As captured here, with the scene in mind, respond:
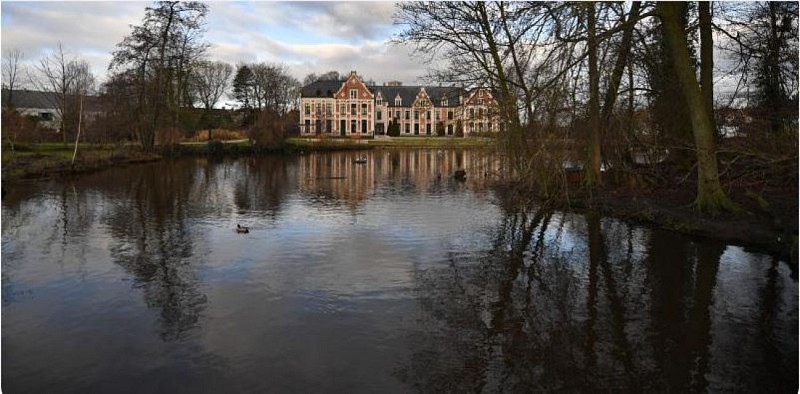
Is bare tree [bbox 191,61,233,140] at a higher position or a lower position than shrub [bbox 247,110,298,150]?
higher

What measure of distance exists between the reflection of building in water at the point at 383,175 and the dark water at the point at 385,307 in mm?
6266

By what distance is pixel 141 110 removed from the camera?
42.0m

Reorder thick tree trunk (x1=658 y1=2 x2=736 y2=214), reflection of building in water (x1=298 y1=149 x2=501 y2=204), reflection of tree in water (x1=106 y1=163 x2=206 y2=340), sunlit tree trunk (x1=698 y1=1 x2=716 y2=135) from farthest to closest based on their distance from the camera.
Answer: reflection of building in water (x1=298 y1=149 x2=501 y2=204), sunlit tree trunk (x1=698 y1=1 x2=716 y2=135), thick tree trunk (x1=658 y1=2 x2=736 y2=214), reflection of tree in water (x1=106 y1=163 x2=206 y2=340)

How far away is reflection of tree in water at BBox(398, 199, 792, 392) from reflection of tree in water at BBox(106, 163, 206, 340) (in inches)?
130

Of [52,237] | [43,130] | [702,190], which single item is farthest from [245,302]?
[43,130]

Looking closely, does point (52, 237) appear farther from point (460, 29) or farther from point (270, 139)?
point (270, 139)

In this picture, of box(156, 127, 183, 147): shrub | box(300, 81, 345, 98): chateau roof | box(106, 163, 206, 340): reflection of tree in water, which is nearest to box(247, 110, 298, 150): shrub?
box(156, 127, 183, 147): shrub

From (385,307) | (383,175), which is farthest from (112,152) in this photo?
(385,307)

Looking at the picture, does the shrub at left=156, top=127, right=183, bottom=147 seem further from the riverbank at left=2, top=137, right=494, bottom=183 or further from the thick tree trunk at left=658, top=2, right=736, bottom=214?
the thick tree trunk at left=658, top=2, right=736, bottom=214

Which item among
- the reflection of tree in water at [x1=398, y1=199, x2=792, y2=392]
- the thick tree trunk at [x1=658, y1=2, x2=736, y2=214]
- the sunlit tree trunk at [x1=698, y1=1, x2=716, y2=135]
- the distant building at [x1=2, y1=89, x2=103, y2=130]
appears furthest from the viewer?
the distant building at [x1=2, y1=89, x2=103, y2=130]

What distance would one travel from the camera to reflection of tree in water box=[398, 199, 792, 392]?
6.58 m

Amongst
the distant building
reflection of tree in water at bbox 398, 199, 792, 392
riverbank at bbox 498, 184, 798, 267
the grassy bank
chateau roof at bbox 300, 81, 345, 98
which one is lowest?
reflection of tree in water at bbox 398, 199, 792, 392

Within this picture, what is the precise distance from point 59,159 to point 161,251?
2292cm

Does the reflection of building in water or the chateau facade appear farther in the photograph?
the chateau facade
